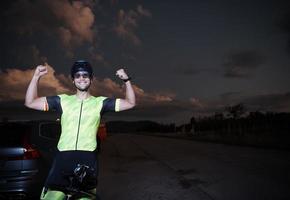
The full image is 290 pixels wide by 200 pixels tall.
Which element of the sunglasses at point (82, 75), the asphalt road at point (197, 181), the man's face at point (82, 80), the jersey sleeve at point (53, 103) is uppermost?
the sunglasses at point (82, 75)

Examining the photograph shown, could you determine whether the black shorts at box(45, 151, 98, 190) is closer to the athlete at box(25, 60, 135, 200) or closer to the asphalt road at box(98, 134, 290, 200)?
the athlete at box(25, 60, 135, 200)

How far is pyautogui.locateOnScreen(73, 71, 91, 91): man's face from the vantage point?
12.2 feet

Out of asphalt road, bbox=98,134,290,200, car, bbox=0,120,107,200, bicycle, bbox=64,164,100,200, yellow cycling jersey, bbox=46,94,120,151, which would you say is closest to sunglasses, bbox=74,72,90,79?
yellow cycling jersey, bbox=46,94,120,151

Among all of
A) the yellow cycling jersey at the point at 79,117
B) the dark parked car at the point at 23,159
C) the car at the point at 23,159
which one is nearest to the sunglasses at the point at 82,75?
the yellow cycling jersey at the point at 79,117

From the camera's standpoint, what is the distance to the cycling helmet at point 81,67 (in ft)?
12.2

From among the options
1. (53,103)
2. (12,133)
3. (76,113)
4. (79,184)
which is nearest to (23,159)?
(12,133)

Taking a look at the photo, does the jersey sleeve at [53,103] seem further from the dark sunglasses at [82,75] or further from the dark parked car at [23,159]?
the dark parked car at [23,159]

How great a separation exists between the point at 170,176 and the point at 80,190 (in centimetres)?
875

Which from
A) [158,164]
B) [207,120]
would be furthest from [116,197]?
[207,120]

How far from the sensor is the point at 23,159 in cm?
747

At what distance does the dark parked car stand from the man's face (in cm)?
409

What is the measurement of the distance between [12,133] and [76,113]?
4.63 m

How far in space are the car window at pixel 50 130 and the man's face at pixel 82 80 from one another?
4.88 metres

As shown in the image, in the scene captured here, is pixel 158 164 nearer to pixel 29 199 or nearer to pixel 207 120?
pixel 29 199
